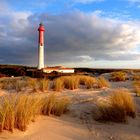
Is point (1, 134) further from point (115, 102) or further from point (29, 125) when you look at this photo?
point (115, 102)

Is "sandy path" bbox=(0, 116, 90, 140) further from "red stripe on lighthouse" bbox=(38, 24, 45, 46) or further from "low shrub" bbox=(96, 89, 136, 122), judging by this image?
"red stripe on lighthouse" bbox=(38, 24, 45, 46)

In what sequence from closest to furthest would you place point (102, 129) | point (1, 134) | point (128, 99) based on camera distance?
point (1, 134)
point (102, 129)
point (128, 99)

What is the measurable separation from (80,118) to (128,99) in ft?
5.11

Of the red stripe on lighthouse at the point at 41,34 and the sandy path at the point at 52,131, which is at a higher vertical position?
the red stripe on lighthouse at the point at 41,34

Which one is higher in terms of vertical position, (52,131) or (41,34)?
(41,34)

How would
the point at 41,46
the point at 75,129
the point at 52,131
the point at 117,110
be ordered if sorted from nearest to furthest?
the point at 52,131 < the point at 75,129 < the point at 117,110 < the point at 41,46

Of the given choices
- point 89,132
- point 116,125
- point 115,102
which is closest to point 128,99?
point 115,102

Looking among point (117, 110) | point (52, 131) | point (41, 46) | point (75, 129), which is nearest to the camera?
point (52, 131)

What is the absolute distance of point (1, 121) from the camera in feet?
19.8

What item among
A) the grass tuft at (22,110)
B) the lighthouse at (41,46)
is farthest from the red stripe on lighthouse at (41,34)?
the grass tuft at (22,110)

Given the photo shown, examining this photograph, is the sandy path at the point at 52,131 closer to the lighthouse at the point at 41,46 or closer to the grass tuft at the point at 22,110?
the grass tuft at the point at 22,110

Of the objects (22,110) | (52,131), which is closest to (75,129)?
(52,131)

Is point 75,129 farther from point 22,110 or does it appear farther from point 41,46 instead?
point 41,46

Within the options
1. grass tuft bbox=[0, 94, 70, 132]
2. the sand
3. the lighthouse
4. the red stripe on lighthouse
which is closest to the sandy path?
the sand
